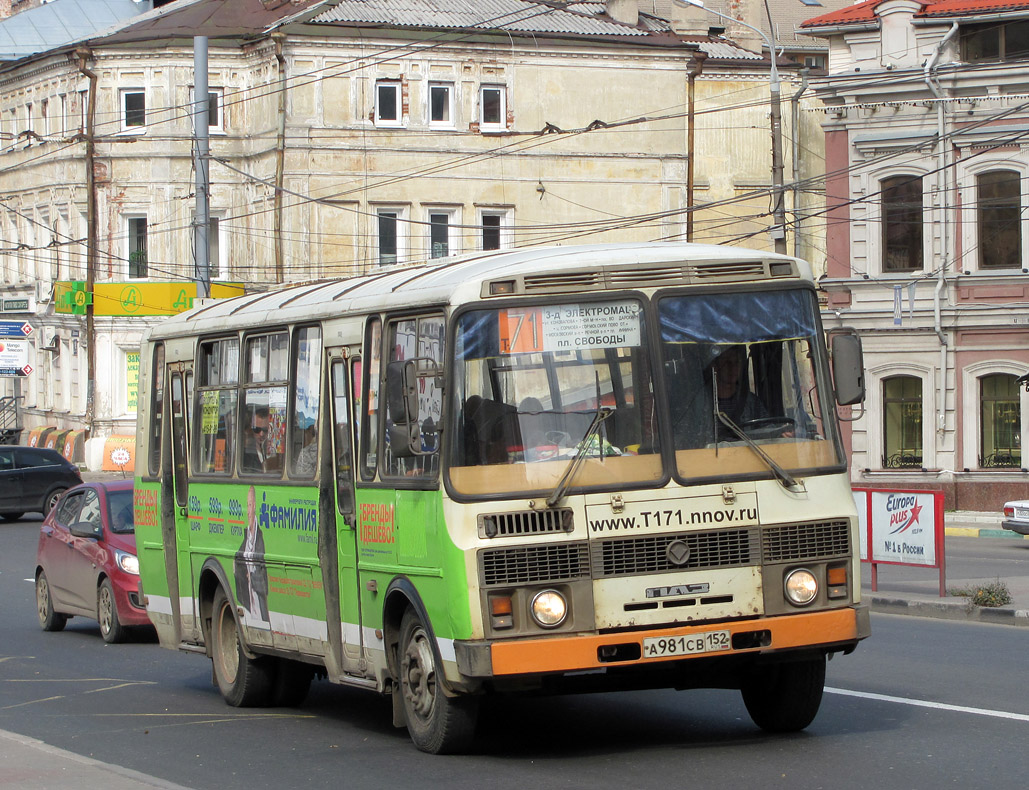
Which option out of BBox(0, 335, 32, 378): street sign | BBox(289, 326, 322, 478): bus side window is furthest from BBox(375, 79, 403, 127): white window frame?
BBox(289, 326, 322, 478): bus side window

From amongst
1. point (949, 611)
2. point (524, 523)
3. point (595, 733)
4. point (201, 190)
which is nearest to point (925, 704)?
point (595, 733)

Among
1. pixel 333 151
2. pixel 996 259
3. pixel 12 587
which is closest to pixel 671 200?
pixel 333 151

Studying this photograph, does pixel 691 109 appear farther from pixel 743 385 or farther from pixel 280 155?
pixel 743 385

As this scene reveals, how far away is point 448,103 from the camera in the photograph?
4919cm

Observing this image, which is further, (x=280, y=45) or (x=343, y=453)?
(x=280, y=45)

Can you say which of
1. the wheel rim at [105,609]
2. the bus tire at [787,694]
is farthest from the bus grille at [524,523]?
the wheel rim at [105,609]

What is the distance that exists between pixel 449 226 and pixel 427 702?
4020cm

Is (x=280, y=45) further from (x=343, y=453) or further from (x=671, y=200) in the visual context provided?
(x=343, y=453)

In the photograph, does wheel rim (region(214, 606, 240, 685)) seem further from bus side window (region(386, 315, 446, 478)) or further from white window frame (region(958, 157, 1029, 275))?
white window frame (region(958, 157, 1029, 275))

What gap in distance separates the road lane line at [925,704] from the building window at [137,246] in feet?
138

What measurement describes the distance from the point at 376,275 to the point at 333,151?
37870 millimetres

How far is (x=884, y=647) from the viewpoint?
14188mm

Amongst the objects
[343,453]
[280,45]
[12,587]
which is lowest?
[12,587]

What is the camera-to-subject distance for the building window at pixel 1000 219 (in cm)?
3391
